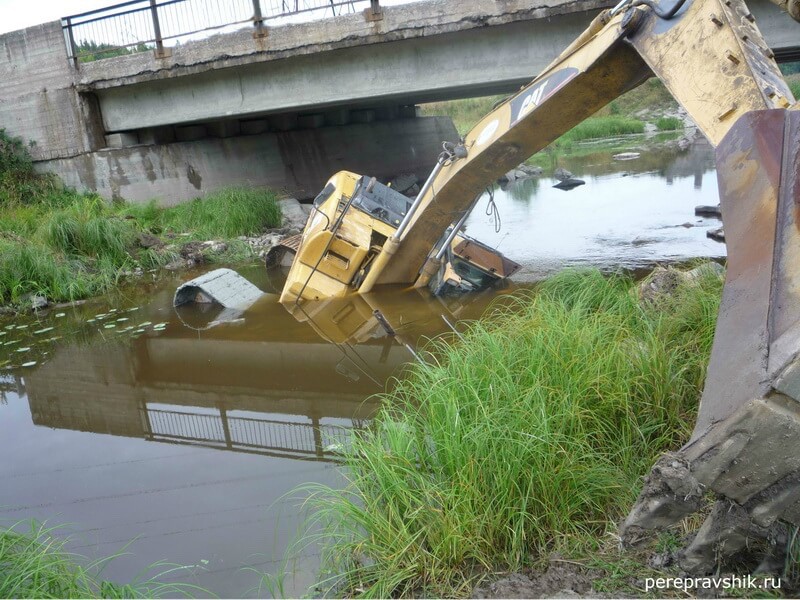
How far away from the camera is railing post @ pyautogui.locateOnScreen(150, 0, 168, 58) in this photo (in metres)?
14.1

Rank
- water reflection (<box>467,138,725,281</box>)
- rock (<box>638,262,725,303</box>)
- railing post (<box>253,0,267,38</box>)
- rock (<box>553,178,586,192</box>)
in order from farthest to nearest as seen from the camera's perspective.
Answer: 1. rock (<box>553,178,586,192</box>)
2. railing post (<box>253,0,267,38</box>)
3. water reflection (<box>467,138,725,281</box>)
4. rock (<box>638,262,725,303</box>)

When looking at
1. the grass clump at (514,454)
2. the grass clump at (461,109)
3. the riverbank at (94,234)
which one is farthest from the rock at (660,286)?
the grass clump at (461,109)

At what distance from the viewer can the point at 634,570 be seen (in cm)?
277

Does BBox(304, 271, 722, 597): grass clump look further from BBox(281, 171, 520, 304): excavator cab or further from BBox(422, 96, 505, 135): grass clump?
BBox(422, 96, 505, 135): grass clump

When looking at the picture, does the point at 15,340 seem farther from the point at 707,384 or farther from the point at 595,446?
the point at 707,384

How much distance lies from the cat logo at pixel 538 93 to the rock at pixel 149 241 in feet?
27.0

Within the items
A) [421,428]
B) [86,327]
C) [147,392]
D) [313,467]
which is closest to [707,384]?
[421,428]

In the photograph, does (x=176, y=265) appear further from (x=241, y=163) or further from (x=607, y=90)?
(x=607, y=90)

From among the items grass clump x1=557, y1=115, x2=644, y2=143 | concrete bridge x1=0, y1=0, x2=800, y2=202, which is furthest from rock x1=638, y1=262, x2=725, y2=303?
grass clump x1=557, y1=115, x2=644, y2=143

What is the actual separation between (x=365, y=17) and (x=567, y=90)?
8160 millimetres

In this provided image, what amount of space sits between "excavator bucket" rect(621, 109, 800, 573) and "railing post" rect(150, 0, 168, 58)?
45.0 ft

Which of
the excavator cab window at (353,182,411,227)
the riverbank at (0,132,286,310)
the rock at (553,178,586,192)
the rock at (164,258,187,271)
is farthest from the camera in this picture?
the rock at (553,178,586,192)

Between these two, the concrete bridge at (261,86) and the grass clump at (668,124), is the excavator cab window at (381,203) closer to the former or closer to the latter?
the concrete bridge at (261,86)

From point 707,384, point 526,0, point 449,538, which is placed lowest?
point 449,538
